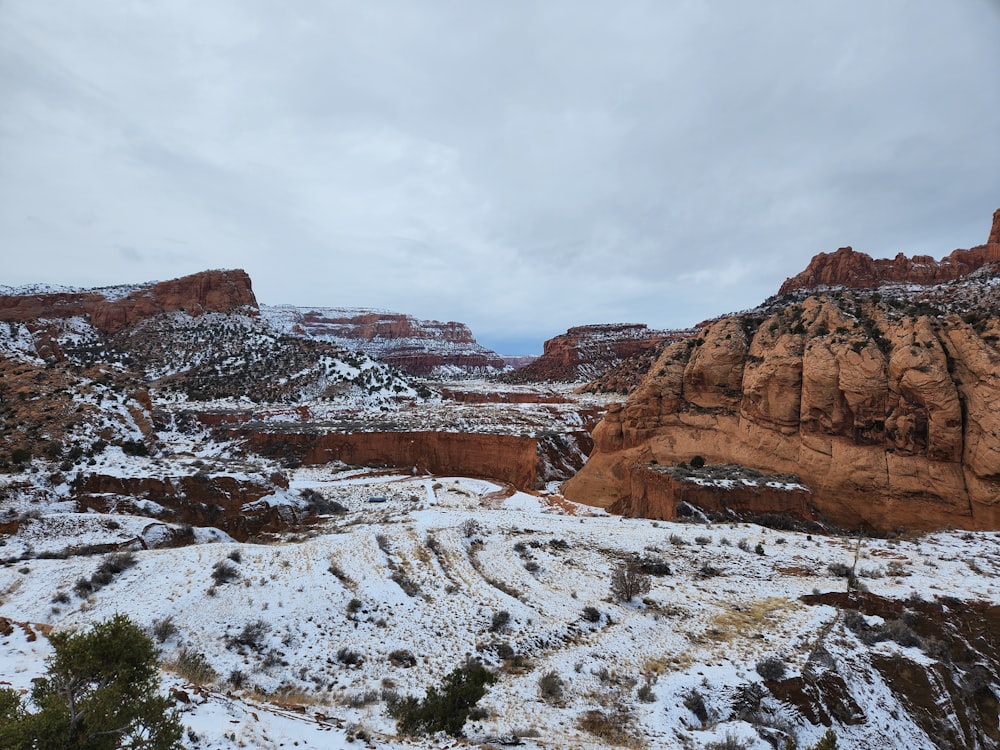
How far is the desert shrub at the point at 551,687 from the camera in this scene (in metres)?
9.09

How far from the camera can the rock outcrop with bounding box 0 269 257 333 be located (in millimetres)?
78812

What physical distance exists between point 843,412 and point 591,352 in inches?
3480

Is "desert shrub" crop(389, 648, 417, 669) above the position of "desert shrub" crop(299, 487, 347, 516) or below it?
above

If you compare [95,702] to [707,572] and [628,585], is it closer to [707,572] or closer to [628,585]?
[628,585]

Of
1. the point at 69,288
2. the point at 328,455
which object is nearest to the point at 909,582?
the point at 328,455

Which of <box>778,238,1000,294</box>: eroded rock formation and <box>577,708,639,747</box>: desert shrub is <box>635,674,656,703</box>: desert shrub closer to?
<box>577,708,639,747</box>: desert shrub

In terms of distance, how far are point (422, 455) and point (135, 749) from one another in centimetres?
3369

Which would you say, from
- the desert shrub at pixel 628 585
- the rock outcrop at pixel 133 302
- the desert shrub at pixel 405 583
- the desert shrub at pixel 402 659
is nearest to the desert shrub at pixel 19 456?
the desert shrub at pixel 405 583

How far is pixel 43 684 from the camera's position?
16.5ft

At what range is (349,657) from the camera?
10.4 m

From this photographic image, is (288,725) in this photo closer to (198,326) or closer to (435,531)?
(435,531)

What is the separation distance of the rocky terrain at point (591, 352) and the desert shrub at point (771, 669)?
83608 millimetres

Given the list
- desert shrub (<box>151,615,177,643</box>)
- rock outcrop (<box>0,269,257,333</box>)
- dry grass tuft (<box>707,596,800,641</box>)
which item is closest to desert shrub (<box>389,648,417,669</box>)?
desert shrub (<box>151,615,177,643</box>)

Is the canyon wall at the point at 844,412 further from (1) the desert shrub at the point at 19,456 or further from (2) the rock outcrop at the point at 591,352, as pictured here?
(2) the rock outcrop at the point at 591,352
